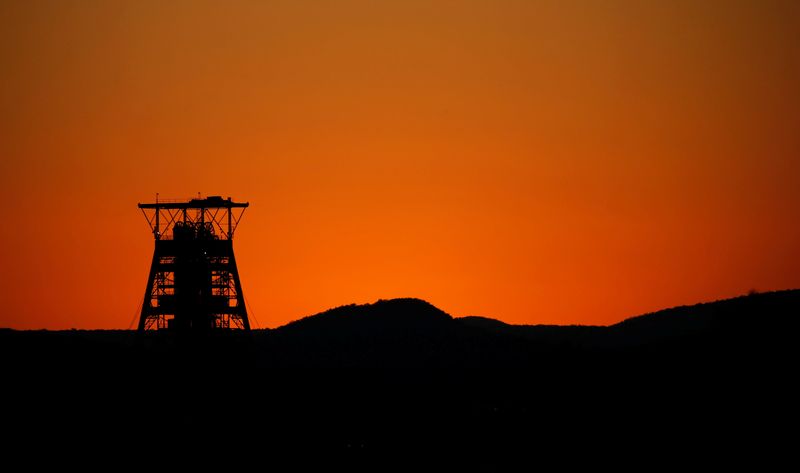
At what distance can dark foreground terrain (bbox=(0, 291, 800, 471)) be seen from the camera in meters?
85.6

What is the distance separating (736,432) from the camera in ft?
297

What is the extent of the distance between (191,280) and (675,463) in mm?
45676

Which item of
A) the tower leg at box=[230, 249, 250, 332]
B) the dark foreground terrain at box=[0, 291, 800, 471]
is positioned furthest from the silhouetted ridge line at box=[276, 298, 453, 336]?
the tower leg at box=[230, 249, 250, 332]

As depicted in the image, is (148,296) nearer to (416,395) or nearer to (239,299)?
(239,299)

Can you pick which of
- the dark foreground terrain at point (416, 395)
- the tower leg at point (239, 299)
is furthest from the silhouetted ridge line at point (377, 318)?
the tower leg at point (239, 299)

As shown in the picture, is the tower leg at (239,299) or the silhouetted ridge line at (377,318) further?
the silhouetted ridge line at (377,318)

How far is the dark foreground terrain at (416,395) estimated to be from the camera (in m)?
85.6

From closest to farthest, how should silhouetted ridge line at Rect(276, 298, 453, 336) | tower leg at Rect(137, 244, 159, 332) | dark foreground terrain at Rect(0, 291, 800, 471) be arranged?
dark foreground terrain at Rect(0, 291, 800, 471) → tower leg at Rect(137, 244, 159, 332) → silhouetted ridge line at Rect(276, 298, 453, 336)

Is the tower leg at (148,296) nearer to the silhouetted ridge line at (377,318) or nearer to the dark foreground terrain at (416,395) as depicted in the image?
the dark foreground terrain at (416,395)

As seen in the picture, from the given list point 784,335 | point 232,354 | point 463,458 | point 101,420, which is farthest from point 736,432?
point 232,354

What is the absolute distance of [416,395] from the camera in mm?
109500

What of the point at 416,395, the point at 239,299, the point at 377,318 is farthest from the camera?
the point at 377,318

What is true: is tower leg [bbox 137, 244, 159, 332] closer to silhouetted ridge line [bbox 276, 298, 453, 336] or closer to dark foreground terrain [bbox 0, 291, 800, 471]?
dark foreground terrain [bbox 0, 291, 800, 471]

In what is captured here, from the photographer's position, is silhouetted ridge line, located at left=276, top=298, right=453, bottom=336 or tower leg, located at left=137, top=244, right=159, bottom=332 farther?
silhouetted ridge line, located at left=276, top=298, right=453, bottom=336
